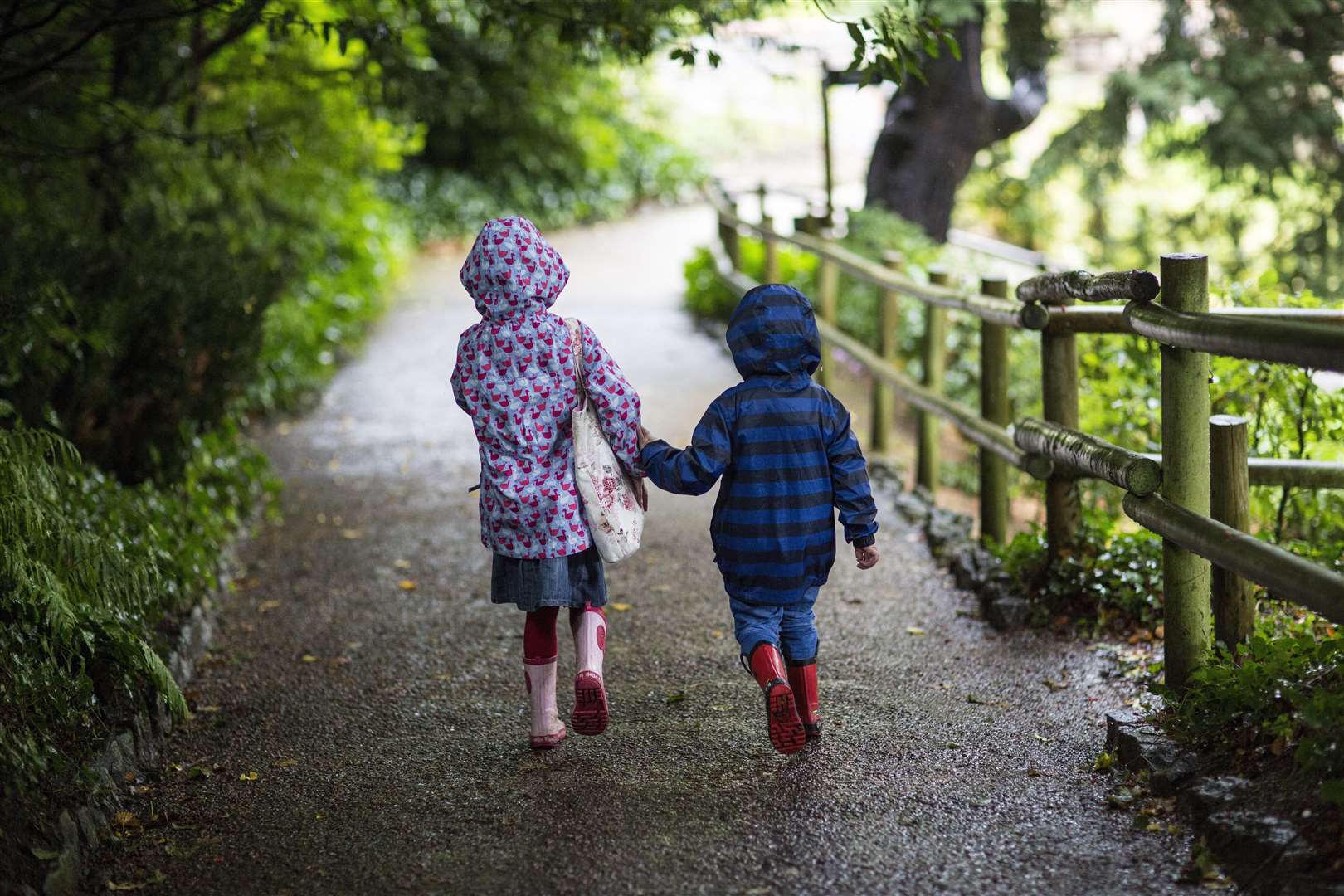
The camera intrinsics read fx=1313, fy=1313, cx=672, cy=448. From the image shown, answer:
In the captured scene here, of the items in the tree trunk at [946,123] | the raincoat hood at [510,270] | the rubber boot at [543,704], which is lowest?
the rubber boot at [543,704]

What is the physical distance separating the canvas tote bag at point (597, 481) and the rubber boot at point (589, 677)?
0.22m

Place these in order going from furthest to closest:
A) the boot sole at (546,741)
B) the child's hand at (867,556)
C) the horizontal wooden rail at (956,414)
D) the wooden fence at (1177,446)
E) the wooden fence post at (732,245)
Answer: the wooden fence post at (732,245), the horizontal wooden rail at (956,414), the boot sole at (546,741), the child's hand at (867,556), the wooden fence at (1177,446)

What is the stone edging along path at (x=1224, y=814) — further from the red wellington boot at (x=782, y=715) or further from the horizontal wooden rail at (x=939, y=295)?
the horizontal wooden rail at (x=939, y=295)

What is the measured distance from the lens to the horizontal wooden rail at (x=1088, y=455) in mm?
3893

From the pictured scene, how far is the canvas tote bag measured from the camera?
12.3 feet

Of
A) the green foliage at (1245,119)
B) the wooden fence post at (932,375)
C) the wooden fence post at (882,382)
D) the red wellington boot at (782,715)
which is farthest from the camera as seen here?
the green foliage at (1245,119)

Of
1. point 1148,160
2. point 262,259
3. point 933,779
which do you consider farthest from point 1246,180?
point 933,779

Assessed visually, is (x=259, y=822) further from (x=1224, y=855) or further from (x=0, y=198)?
(x=0, y=198)

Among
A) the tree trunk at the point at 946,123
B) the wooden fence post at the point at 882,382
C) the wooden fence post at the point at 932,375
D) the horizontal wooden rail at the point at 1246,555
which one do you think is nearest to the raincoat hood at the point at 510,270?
the horizontal wooden rail at the point at 1246,555

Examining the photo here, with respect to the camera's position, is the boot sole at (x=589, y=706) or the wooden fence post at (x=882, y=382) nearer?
the boot sole at (x=589, y=706)

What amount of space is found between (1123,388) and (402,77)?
5146 millimetres

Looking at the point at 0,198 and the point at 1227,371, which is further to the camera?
the point at 0,198

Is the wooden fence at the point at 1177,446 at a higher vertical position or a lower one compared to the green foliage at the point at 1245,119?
lower

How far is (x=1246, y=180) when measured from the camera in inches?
483
